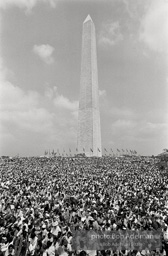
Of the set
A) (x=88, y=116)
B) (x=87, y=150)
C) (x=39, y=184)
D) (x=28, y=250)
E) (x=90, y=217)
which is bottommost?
(x=28, y=250)

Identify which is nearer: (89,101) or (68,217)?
(68,217)

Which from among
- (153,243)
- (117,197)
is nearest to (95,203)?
(117,197)

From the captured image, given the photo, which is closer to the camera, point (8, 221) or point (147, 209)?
point (8, 221)

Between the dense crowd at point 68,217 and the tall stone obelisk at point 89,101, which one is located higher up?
the tall stone obelisk at point 89,101

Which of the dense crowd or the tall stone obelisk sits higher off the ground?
the tall stone obelisk

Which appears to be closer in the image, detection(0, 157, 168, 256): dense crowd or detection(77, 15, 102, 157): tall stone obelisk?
detection(0, 157, 168, 256): dense crowd

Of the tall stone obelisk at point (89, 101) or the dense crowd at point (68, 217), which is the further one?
the tall stone obelisk at point (89, 101)

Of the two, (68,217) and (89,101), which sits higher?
(89,101)

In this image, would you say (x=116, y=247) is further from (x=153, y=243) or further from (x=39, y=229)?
(x=39, y=229)
